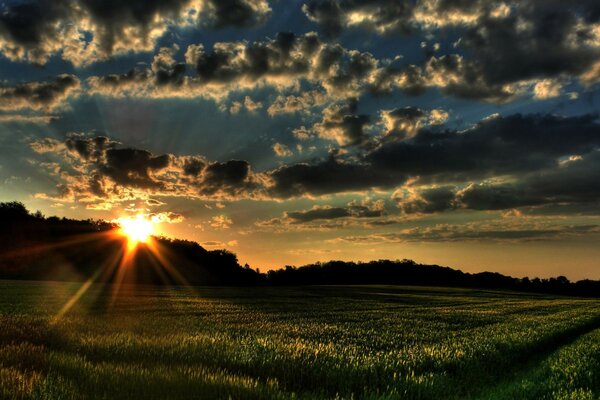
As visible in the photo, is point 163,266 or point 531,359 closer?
point 531,359

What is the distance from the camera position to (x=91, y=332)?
1482 centimetres

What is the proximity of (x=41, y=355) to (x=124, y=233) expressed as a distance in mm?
144972

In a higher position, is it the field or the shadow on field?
the field

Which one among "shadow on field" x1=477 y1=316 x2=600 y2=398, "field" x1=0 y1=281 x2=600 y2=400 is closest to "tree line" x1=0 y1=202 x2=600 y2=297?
"shadow on field" x1=477 y1=316 x2=600 y2=398

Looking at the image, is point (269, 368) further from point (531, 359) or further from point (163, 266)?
point (163, 266)

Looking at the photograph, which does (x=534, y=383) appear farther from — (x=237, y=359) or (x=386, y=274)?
(x=386, y=274)

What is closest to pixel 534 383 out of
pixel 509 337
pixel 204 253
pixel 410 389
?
pixel 410 389

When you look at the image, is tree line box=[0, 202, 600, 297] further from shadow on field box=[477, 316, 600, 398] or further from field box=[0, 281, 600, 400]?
field box=[0, 281, 600, 400]

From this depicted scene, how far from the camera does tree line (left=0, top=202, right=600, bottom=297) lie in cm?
11419

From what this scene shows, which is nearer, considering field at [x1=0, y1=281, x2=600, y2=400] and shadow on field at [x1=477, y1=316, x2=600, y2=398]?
field at [x1=0, y1=281, x2=600, y2=400]

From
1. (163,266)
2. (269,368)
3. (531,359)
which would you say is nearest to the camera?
(269,368)

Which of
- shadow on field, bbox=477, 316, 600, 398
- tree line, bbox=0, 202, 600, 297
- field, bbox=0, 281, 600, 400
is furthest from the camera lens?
tree line, bbox=0, 202, 600, 297

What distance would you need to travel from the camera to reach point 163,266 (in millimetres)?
136875

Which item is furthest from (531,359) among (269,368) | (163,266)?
(163,266)
